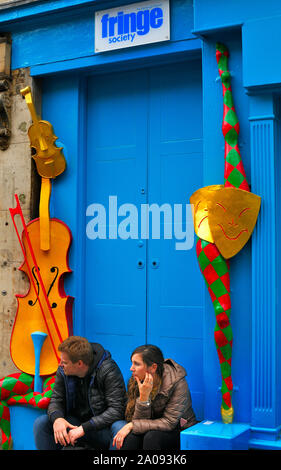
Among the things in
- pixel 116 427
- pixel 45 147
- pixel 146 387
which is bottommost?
pixel 116 427

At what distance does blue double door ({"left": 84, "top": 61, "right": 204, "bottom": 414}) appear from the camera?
15.9 feet

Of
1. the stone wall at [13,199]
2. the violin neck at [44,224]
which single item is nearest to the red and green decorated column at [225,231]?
the violin neck at [44,224]

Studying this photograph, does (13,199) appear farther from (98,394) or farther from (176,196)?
(98,394)

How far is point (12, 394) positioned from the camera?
16.5 feet

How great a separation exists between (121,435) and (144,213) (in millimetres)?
1728

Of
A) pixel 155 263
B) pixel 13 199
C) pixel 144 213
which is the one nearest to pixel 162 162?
pixel 144 213

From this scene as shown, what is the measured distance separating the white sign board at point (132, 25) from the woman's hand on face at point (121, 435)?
2.74 meters

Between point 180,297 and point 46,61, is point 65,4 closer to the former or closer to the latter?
point 46,61

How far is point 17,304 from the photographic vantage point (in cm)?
531

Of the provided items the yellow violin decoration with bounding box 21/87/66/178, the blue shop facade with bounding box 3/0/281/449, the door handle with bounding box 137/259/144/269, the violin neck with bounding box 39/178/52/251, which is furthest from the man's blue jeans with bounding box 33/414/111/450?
the yellow violin decoration with bounding box 21/87/66/178

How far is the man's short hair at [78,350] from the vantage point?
14.0 feet

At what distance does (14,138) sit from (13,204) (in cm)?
55
